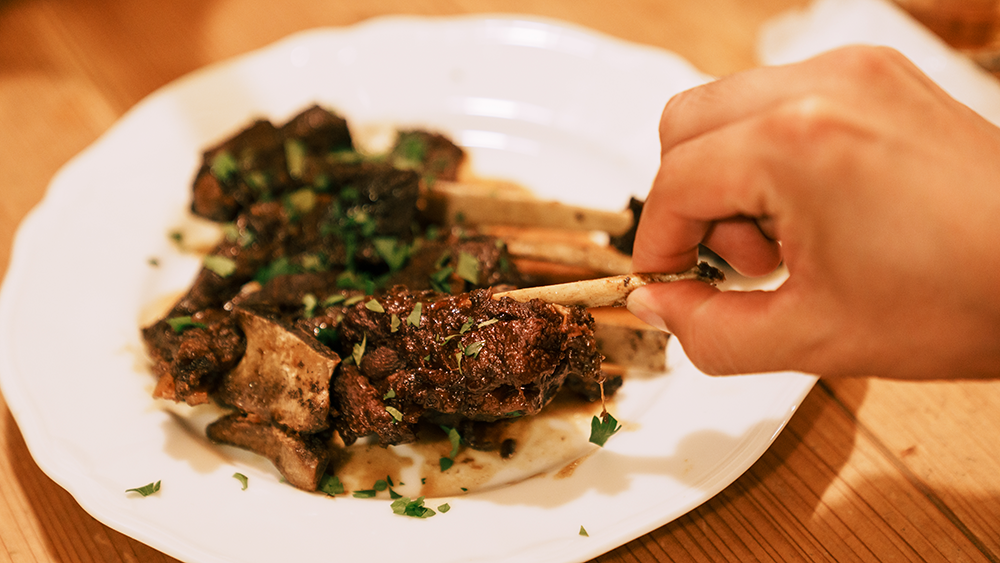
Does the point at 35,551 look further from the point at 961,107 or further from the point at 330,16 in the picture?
the point at 330,16

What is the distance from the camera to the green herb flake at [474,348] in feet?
8.64

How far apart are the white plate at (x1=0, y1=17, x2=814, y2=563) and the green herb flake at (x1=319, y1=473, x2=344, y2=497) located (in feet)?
0.26

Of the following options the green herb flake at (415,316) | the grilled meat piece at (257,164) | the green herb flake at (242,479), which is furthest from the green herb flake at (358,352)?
the grilled meat piece at (257,164)

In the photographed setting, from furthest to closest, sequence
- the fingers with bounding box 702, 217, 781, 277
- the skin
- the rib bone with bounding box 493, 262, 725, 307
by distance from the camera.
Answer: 1. the rib bone with bounding box 493, 262, 725, 307
2. the fingers with bounding box 702, 217, 781, 277
3. the skin

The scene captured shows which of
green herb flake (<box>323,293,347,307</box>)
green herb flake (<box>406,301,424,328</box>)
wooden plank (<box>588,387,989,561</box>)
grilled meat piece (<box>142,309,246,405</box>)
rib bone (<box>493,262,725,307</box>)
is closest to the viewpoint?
rib bone (<box>493,262,725,307</box>)

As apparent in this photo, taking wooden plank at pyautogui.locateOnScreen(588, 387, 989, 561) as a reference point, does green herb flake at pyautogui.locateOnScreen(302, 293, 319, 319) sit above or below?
above

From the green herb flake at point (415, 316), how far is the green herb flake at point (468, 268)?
51 centimetres

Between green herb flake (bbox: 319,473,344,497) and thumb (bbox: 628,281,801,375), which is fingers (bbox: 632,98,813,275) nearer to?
thumb (bbox: 628,281,801,375)

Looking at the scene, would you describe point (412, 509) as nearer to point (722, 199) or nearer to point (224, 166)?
point (722, 199)

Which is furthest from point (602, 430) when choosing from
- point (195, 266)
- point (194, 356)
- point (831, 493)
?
point (195, 266)

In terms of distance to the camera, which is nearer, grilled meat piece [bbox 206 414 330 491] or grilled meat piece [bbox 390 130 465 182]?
grilled meat piece [bbox 206 414 330 491]

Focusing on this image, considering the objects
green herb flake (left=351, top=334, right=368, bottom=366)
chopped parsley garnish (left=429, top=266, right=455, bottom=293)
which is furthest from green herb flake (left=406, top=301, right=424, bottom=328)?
chopped parsley garnish (left=429, top=266, right=455, bottom=293)

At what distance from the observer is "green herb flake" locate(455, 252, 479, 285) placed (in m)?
3.27

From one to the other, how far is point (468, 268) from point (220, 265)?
1.48m
